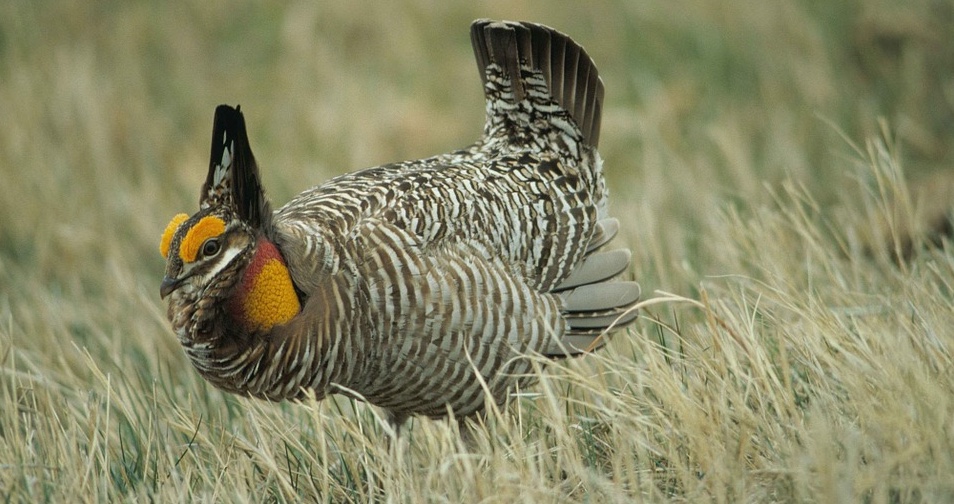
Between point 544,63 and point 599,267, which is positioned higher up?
point 544,63

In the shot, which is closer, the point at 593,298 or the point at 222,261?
the point at 222,261

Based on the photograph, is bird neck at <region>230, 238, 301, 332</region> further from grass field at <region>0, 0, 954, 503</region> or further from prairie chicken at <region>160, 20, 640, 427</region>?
grass field at <region>0, 0, 954, 503</region>

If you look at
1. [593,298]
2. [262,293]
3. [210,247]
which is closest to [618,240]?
[593,298]

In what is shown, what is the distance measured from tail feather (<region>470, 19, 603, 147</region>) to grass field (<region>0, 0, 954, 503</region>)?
64 cm

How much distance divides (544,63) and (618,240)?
4.03ft

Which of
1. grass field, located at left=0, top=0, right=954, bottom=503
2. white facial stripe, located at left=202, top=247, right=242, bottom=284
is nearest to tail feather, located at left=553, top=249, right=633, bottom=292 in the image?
grass field, located at left=0, top=0, right=954, bottom=503

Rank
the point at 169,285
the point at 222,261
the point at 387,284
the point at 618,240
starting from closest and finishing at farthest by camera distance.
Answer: the point at 169,285 → the point at 222,261 → the point at 387,284 → the point at 618,240

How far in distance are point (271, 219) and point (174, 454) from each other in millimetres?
791

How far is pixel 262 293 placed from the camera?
121 inches

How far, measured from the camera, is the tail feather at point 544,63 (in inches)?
159

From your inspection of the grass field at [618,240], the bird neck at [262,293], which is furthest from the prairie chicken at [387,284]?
the grass field at [618,240]

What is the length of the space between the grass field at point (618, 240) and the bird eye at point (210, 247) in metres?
0.50

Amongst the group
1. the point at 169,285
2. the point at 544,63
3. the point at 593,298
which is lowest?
the point at 593,298

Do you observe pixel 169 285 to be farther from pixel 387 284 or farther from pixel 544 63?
pixel 544 63
